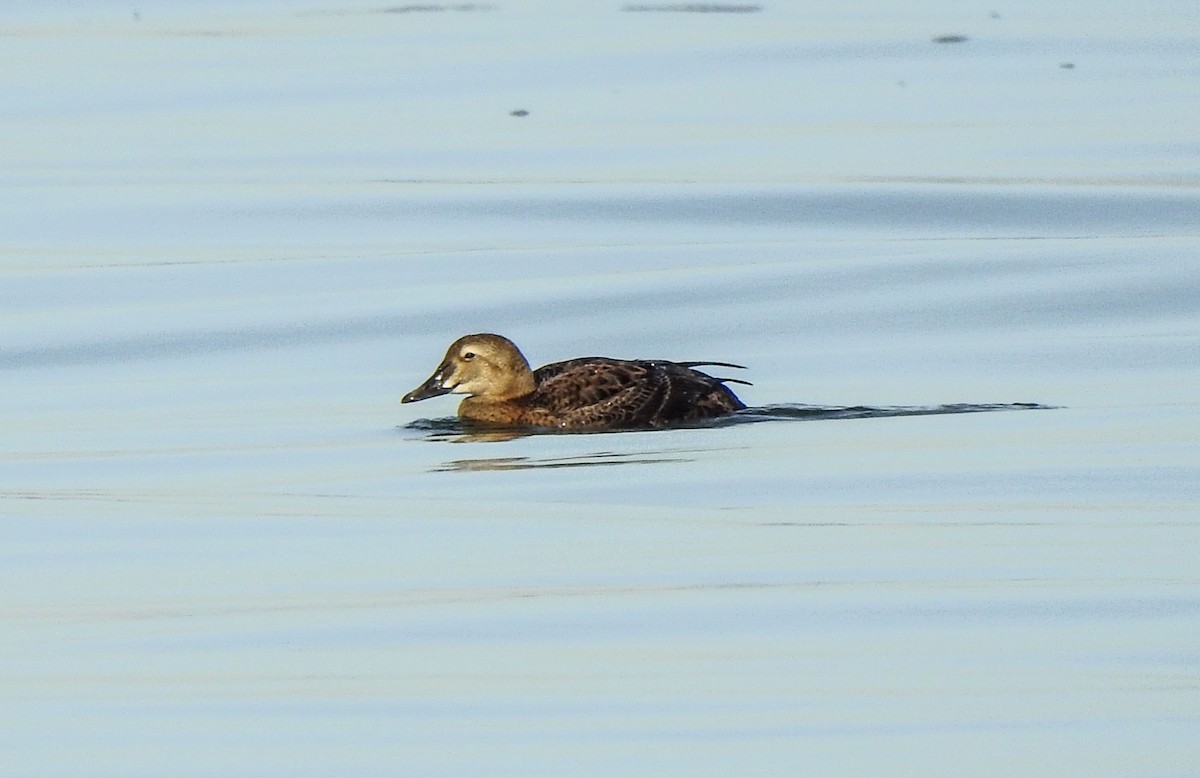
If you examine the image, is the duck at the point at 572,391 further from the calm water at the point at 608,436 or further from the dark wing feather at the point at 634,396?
the calm water at the point at 608,436

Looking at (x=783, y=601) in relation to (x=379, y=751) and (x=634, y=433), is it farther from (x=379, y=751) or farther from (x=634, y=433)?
(x=634, y=433)

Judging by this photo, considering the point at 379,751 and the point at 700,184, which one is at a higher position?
the point at 700,184

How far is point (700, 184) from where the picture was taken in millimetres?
16422

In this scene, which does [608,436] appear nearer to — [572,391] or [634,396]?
[634,396]

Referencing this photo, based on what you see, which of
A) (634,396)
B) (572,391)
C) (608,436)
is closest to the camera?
(608,436)

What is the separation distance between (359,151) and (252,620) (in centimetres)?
1119

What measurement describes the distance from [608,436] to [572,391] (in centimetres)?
34

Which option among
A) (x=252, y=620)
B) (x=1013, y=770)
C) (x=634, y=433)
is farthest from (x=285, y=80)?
(x=1013, y=770)

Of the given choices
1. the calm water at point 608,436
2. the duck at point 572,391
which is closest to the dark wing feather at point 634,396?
the duck at point 572,391

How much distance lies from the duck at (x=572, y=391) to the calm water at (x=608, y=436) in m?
0.23

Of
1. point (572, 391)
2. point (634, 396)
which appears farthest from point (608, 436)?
point (572, 391)

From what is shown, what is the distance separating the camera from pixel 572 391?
10523 millimetres

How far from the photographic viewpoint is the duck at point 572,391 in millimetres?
10375

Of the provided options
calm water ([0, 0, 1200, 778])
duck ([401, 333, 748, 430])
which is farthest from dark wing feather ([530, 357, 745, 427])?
calm water ([0, 0, 1200, 778])
